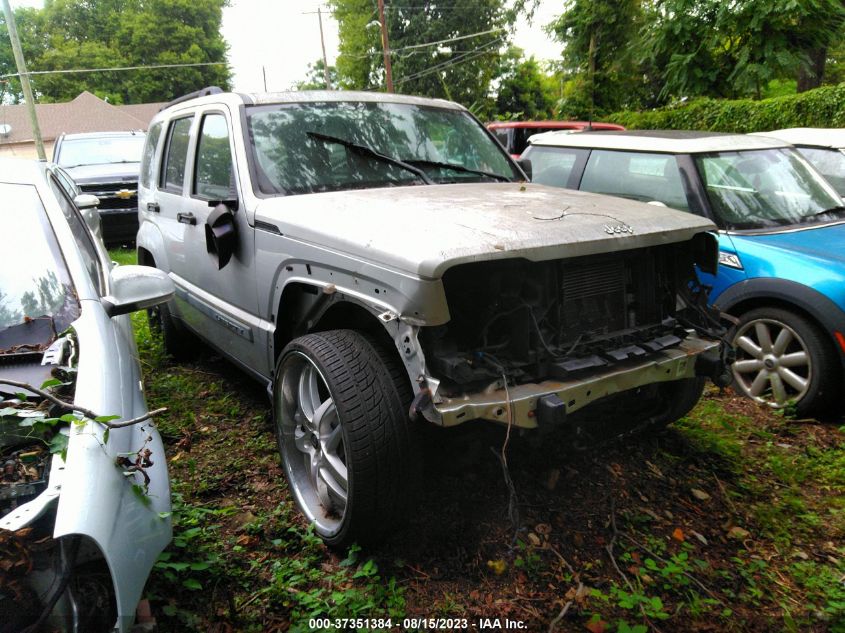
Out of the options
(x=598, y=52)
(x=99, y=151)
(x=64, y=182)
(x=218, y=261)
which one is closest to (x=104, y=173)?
(x=99, y=151)

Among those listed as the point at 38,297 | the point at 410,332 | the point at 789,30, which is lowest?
the point at 410,332

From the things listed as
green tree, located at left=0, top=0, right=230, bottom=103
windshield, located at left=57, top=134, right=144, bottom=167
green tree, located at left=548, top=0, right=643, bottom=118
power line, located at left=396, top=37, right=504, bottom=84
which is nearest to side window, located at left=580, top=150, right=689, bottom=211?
windshield, located at left=57, top=134, right=144, bottom=167

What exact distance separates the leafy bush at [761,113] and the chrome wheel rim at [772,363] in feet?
35.3

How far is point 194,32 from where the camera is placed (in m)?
50.2

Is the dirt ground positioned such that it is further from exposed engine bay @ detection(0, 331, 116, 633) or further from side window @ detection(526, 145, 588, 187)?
side window @ detection(526, 145, 588, 187)

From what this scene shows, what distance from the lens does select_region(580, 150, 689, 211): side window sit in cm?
496

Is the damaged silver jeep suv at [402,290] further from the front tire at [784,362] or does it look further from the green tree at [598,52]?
the green tree at [598,52]

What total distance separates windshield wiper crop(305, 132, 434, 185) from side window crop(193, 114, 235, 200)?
0.53 m

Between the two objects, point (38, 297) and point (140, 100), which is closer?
point (38, 297)

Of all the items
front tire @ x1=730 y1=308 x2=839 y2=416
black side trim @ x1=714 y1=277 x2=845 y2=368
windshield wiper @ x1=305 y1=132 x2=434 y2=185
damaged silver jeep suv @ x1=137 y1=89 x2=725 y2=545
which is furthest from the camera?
front tire @ x1=730 y1=308 x2=839 y2=416

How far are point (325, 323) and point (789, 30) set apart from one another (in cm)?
1295

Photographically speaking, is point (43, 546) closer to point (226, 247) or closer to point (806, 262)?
point (226, 247)

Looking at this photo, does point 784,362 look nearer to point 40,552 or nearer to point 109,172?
point 40,552

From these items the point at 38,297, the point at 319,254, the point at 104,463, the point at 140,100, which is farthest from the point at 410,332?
the point at 140,100
